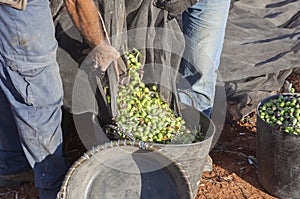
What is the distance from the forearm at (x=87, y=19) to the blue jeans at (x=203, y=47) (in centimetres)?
94

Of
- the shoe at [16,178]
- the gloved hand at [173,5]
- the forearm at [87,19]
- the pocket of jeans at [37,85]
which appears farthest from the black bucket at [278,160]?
the shoe at [16,178]

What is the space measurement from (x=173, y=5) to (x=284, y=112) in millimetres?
941

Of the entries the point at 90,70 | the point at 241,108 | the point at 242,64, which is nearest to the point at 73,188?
the point at 90,70

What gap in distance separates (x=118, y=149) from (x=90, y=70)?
0.49 m

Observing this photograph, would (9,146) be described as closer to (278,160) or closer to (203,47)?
(203,47)

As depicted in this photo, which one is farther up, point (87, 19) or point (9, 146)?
point (87, 19)

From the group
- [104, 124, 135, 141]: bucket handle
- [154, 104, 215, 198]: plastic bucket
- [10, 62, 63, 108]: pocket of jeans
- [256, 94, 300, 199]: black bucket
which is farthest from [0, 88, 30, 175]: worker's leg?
[256, 94, 300, 199]: black bucket

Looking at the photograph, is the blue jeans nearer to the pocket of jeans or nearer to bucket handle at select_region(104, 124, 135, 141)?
bucket handle at select_region(104, 124, 135, 141)

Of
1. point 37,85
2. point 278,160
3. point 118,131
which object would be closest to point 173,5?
point 118,131

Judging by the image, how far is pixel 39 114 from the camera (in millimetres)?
2504

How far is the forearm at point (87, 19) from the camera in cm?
240

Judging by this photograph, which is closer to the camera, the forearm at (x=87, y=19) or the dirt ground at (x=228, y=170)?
the forearm at (x=87, y=19)

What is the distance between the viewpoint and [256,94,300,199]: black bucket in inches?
116

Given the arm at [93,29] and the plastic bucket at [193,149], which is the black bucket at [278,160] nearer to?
the plastic bucket at [193,149]
